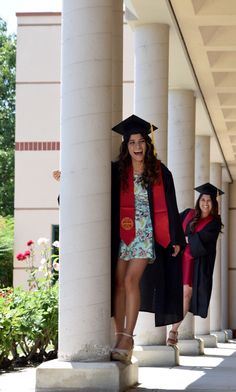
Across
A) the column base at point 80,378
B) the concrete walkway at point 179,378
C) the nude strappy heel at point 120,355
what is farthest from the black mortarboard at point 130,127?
the concrete walkway at point 179,378

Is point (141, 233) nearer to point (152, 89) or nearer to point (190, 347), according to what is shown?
point (152, 89)

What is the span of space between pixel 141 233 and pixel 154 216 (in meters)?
0.16

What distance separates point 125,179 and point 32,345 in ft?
13.5

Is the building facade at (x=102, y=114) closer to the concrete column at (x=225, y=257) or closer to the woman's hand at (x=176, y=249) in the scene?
the concrete column at (x=225, y=257)

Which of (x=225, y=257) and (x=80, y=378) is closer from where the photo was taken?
(x=80, y=378)

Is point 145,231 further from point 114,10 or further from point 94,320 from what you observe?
point 114,10

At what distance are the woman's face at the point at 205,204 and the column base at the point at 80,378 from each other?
494 cm

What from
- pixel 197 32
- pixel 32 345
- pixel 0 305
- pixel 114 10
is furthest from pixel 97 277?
pixel 197 32

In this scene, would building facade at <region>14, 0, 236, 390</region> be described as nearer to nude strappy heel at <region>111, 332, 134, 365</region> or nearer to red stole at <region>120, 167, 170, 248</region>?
nude strappy heel at <region>111, 332, 134, 365</region>

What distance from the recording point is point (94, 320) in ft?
24.9

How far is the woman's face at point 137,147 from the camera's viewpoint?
26.2 feet

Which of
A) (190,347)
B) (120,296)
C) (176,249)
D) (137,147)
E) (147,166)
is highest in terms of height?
(137,147)

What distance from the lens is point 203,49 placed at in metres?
13.8

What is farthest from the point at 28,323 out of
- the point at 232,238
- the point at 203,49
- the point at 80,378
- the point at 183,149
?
the point at 232,238
